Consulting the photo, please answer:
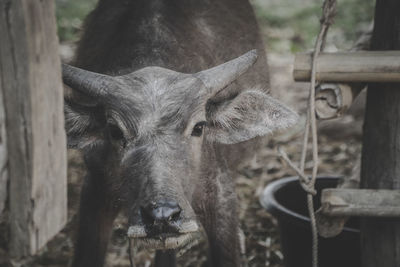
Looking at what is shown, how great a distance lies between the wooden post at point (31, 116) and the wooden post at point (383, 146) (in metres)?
2.13

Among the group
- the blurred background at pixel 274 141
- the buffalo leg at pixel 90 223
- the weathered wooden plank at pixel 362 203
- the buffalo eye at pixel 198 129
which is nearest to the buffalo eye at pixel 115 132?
the buffalo eye at pixel 198 129

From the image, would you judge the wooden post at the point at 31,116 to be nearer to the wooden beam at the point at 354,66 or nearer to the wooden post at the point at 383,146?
the wooden beam at the point at 354,66

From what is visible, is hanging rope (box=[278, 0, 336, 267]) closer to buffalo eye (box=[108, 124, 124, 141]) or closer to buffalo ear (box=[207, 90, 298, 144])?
buffalo ear (box=[207, 90, 298, 144])

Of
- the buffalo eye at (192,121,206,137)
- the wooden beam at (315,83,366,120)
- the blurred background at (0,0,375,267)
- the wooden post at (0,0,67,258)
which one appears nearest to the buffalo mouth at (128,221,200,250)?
the buffalo eye at (192,121,206,137)

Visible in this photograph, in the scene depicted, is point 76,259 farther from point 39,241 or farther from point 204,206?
point 39,241

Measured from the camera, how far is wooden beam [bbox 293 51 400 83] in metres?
2.88

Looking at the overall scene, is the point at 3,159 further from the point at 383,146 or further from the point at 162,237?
the point at 383,146

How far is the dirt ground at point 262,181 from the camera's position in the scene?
4746 millimetres

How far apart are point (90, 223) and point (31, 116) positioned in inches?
87.9

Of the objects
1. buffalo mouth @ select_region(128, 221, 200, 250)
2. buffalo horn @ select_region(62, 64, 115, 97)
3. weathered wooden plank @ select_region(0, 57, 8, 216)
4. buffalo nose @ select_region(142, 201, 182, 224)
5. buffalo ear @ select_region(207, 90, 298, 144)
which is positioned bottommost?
buffalo mouth @ select_region(128, 221, 200, 250)

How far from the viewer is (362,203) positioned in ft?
9.46

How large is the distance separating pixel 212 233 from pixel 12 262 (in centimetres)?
204

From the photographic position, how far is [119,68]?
376 cm

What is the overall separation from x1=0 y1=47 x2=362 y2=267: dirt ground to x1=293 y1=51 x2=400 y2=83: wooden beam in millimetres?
1042
